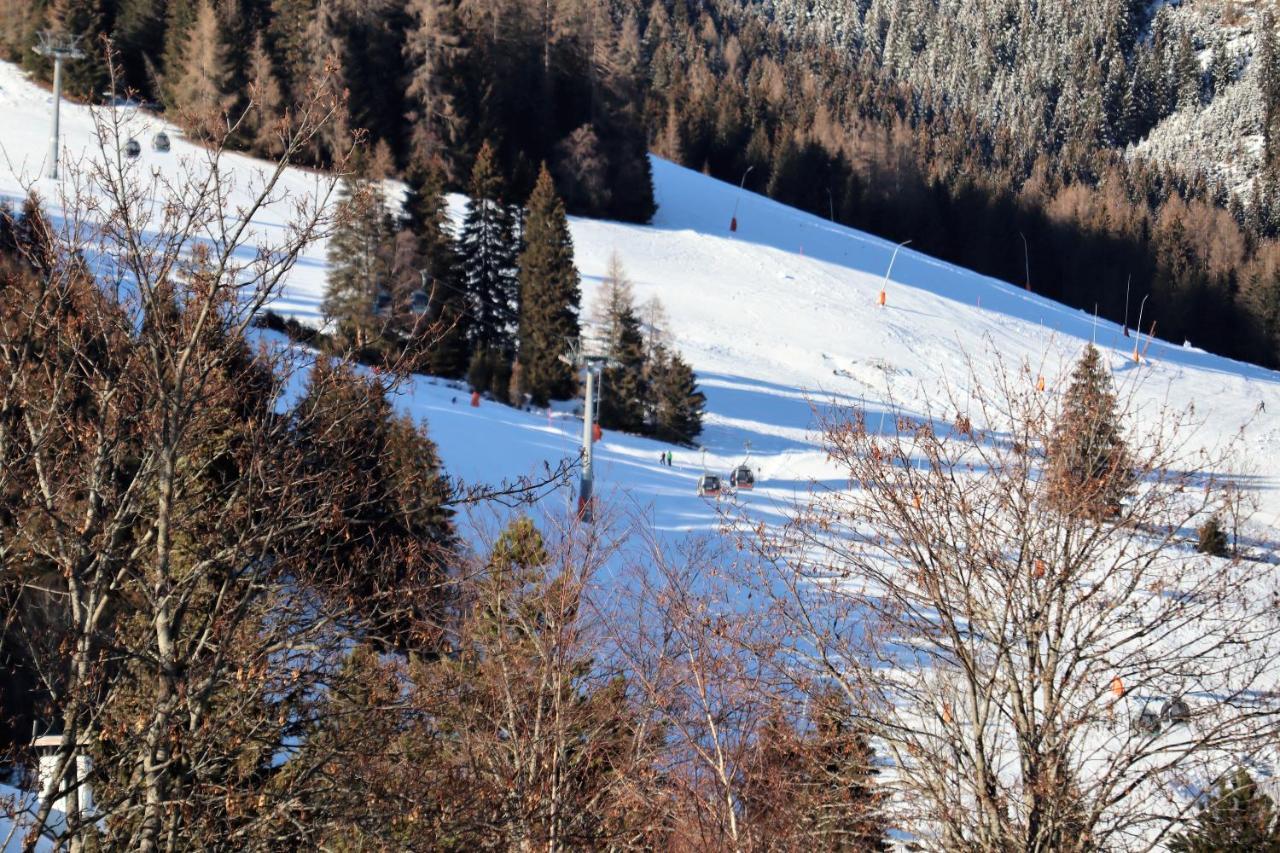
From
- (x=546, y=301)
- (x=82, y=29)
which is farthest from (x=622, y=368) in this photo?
(x=82, y=29)

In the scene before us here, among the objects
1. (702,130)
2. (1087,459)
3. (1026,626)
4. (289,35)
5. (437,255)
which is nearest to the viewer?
(1026,626)

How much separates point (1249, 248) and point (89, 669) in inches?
4910

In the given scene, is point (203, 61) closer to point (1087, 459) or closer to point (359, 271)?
point (359, 271)

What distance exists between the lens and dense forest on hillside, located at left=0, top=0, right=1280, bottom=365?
187 ft

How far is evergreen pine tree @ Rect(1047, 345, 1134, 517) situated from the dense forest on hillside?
4726mm

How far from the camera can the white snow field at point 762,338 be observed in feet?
96.7

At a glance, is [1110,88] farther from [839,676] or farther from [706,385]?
[839,676]

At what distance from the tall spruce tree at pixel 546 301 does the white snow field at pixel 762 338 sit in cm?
245

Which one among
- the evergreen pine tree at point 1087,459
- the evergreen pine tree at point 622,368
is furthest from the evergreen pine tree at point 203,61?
the evergreen pine tree at point 1087,459

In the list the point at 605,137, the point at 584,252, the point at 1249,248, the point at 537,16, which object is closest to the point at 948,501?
the point at 584,252

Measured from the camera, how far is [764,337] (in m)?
46.6

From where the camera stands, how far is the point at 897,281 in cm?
5903

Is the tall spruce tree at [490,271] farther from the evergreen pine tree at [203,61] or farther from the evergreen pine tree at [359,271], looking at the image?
the evergreen pine tree at [203,61]

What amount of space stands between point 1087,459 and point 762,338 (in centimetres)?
3968
